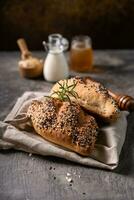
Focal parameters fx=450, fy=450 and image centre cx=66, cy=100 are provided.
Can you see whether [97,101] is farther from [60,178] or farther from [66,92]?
[60,178]

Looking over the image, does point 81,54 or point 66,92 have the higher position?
point 66,92

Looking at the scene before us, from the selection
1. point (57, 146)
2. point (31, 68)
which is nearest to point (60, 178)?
point (57, 146)

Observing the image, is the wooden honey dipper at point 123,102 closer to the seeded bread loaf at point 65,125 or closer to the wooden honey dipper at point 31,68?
the seeded bread loaf at point 65,125

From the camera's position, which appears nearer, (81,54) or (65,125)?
(65,125)

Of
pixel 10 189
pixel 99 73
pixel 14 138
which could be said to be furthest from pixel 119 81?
pixel 10 189

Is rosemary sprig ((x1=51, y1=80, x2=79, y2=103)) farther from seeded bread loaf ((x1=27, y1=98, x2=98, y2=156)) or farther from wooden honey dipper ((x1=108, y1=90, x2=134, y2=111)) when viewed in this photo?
wooden honey dipper ((x1=108, y1=90, x2=134, y2=111))
